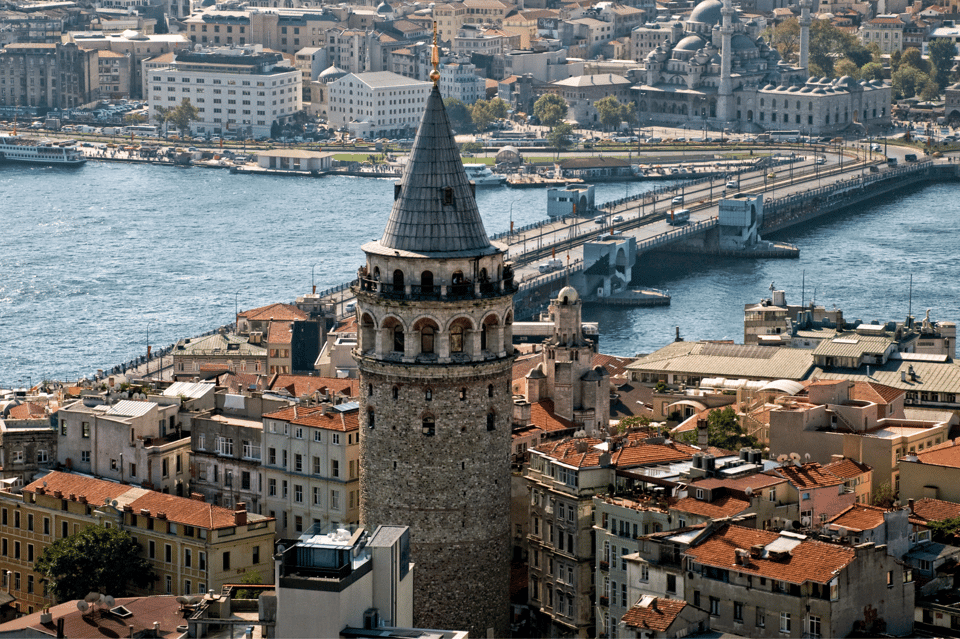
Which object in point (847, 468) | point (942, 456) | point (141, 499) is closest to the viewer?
point (847, 468)

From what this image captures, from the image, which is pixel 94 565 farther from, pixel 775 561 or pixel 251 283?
pixel 251 283

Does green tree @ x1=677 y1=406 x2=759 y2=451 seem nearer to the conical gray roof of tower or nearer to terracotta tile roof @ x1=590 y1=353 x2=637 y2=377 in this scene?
the conical gray roof of tower

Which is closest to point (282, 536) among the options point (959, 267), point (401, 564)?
point (401, 564)

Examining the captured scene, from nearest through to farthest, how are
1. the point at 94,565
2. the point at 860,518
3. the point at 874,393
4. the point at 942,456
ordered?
the point at 860,518
the point at 942,456
the point at 94,565
the point at 874,393

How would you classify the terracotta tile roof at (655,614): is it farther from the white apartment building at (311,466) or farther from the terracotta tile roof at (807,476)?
the white apartment building at (311,466)

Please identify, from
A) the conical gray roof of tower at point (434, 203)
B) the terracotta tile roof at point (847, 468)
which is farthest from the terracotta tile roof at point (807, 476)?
the conical gray roof of tower at point (434, 203)

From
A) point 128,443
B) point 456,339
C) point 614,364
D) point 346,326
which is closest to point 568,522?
point 456,339

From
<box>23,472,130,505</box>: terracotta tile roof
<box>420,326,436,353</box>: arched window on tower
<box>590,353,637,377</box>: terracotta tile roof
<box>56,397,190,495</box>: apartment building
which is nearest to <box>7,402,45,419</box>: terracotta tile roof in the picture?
<box>56,397,190,495</box>: apartment building
